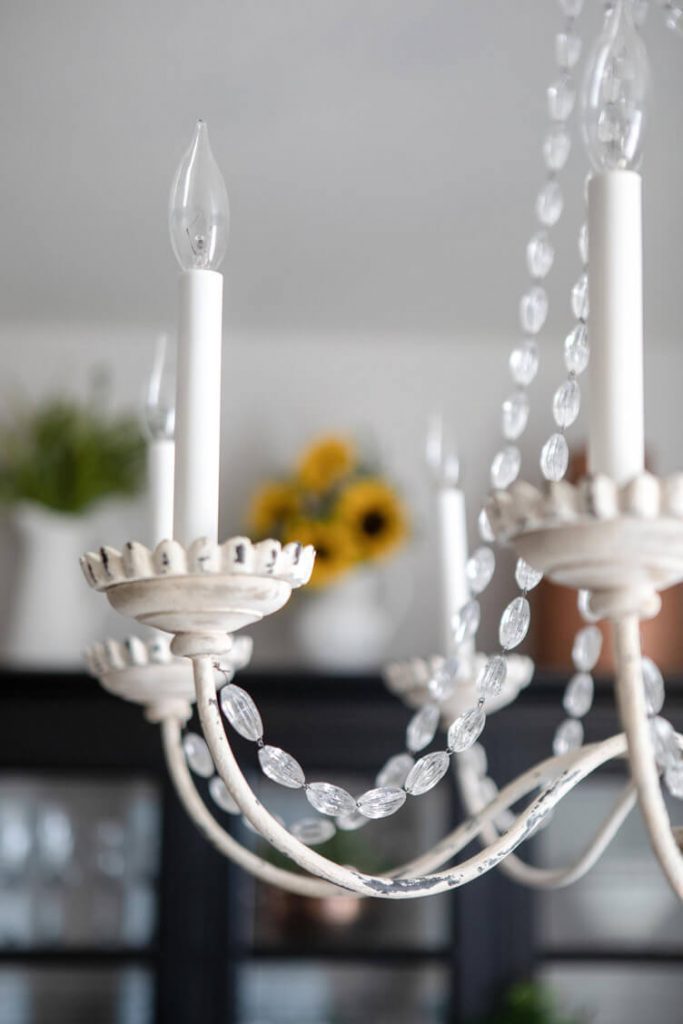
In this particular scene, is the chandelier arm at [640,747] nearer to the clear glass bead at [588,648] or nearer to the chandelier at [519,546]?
the chandelier at [519,546]

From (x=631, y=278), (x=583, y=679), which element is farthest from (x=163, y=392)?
(x=631, y=278)

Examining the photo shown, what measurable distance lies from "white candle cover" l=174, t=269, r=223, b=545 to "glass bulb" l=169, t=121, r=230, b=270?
1 cm

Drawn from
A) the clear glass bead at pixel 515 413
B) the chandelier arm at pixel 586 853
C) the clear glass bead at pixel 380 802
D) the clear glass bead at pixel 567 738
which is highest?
the clear glass bead at pixel 515 413

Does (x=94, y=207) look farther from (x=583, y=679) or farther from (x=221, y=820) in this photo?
(x=583, y=679)

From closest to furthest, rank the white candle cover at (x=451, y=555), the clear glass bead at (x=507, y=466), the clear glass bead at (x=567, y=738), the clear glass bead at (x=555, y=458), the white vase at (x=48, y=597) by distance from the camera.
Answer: the clear glass bead at (x=555, y=458) < the clear glass bead at (x=507, y=466) < the clear glass bead at (x=567, y=738) < the white candle cover at (x=451, y=555) < the white vase at (x=48, y=597)

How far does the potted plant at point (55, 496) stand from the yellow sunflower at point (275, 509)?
0.27 meters

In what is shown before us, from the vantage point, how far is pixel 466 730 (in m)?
0.64

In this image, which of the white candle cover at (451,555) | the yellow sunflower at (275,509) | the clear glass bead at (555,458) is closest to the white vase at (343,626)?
the yellow sunflower at (275,509)

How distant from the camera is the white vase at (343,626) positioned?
8.02 ft

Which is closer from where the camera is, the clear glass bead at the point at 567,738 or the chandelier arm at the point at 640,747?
the chandelier arm at the point at 640,747

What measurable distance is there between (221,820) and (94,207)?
3.44ft

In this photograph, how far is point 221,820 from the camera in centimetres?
221

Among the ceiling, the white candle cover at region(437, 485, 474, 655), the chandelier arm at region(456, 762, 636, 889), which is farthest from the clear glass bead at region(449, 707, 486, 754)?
the ceiling

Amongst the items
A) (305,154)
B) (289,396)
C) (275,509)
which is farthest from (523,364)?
(289,396)
